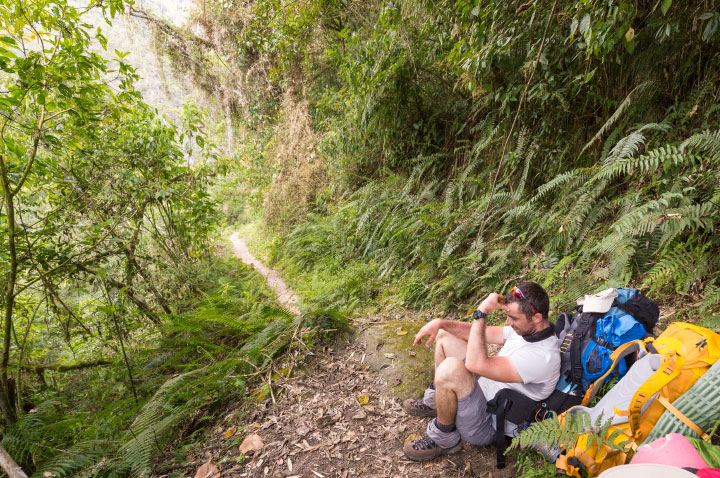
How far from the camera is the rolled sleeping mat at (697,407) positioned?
1.49 m

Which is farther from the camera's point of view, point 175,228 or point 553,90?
point 175,228

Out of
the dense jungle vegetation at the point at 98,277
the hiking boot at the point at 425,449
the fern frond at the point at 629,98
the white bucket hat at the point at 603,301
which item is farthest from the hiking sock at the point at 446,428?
the fern frond at the point at 629,98

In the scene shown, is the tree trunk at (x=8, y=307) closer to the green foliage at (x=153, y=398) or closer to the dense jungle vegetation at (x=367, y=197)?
the dense jungle vegetation at (x=367, y=197)

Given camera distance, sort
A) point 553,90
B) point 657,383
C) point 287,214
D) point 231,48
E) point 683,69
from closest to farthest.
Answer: point 657,383
point 683,69
point 553,90
point 287,214
point 231,48

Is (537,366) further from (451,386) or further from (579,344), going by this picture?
(451,386)

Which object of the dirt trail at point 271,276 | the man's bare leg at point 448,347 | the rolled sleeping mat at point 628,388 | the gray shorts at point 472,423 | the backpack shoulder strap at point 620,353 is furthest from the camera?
the dirt trail at point 271,276

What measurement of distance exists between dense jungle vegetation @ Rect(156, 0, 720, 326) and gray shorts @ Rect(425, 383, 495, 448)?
1610mm

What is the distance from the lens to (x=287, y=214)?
408 inches

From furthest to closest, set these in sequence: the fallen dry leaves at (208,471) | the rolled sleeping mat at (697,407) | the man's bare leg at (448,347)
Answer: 1. the man's bare leg at (448,347)
2. the fallen dry leaves at (208,471)
3. the rolled sleeping mat at (697,407)

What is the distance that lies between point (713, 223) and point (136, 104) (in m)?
7.71

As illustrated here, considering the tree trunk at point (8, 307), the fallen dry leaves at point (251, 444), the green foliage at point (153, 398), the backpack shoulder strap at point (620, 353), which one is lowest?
the backpack shoulder strap at point (620, 353)

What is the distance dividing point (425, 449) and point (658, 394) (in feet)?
5.29

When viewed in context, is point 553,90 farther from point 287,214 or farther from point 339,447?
point 287,214

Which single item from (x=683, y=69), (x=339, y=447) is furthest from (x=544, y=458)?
(x=683, y=69)
